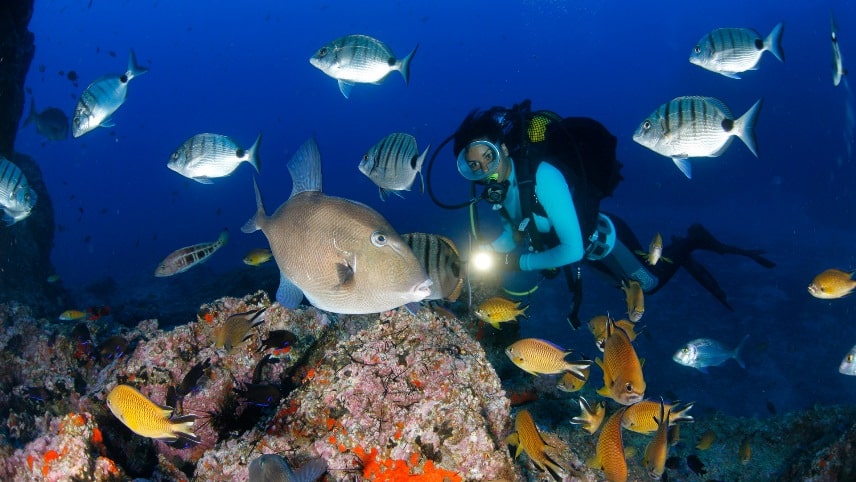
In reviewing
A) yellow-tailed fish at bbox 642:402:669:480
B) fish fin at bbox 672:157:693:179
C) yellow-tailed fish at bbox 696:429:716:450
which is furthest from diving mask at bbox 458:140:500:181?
yellow-tailed fish at bbox 696:429:716:450

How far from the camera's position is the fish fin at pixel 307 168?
206 cm

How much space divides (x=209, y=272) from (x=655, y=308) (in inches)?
742

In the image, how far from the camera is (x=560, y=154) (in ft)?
18.1

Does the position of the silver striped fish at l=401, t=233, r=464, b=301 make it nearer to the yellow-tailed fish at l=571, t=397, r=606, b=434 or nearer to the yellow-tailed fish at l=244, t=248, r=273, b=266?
the yellow-tailed fish at l=571, t=397, r=606, b=434

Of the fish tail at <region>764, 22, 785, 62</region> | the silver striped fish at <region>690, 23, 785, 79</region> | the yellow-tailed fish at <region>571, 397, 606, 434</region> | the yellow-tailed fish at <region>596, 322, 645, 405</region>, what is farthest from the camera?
the silver striped fish at <region>690, 23, 785, 79</region>

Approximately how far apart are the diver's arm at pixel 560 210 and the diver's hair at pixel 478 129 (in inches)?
28.1

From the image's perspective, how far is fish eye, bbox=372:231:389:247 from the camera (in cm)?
169

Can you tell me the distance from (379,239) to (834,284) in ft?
16.9

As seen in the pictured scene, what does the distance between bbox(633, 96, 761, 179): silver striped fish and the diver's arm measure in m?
1.35

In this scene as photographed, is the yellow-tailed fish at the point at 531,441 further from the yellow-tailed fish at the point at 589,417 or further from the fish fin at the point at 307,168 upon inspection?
the fish fin at the point at 307,168

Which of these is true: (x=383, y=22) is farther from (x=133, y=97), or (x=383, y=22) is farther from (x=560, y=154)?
(x=560, y=154)

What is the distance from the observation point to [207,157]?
4.42m

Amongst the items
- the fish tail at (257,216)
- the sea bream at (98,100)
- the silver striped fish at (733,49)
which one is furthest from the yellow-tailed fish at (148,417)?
the silver striped fish at (733,49)

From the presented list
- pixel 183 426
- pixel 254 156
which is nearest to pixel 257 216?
pixel 183 426
